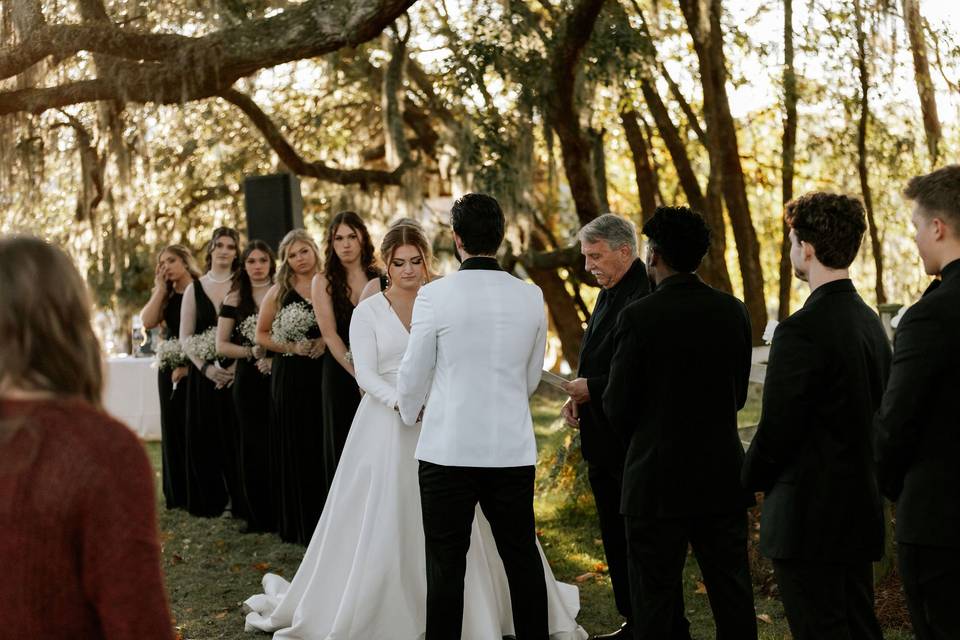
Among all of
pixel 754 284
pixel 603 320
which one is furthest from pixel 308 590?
pixel 754 284

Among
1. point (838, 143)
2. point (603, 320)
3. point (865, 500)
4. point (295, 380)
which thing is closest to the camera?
point (865, 500)

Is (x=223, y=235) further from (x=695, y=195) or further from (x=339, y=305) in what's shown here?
(x=695, y=195)

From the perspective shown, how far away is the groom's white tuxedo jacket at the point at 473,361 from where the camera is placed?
12.8 feet

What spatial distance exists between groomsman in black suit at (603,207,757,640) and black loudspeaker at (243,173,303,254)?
20.1 ft

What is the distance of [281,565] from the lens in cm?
662

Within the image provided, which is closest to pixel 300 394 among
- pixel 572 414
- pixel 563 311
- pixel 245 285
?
pixel 245 285

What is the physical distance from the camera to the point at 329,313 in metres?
6.51

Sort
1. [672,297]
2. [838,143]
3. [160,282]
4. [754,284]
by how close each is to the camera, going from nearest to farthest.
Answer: [672,297] < [160,282] < [754,284] < [838,143]

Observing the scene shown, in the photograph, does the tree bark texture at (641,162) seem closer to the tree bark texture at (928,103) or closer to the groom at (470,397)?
the tree bark texture at (928,103)

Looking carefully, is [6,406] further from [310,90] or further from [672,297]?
[310,90]

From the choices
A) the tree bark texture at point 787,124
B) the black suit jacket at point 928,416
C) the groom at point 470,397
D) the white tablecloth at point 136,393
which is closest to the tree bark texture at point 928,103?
the tree bark texture at point 787,124

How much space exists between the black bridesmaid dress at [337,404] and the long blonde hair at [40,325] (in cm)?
486

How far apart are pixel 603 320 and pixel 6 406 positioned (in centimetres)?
301

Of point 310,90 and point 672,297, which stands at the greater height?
point 310,90
